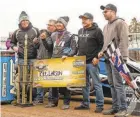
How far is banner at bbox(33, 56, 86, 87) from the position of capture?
25.8 ft

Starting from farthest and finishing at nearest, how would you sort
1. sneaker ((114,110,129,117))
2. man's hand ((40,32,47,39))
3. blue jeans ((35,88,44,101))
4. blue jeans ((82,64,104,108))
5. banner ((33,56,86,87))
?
1. blue jeans ((35,88,44,101))
2. man's hand ((40,32,47,39))
3. banner ((33,56,86,87))
4. blue jeans ((82,64,104,108))
5. sneaker ((114,110,129,117))

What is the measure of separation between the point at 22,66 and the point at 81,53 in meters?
1.60

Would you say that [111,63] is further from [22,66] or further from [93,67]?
[22,66]

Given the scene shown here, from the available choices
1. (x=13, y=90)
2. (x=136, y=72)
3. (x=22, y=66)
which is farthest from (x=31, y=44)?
(x=136, y=72)

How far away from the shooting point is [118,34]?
704 cm

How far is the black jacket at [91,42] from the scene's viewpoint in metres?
7.70

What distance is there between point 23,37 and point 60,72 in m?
1.46

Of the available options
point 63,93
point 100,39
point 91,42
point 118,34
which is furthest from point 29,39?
point 118,34

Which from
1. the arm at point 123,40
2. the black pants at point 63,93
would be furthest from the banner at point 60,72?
the arm at point 123,40

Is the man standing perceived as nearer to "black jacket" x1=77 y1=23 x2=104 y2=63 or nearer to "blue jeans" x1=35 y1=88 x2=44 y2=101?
"blue jeans" x1=35 y1=88 x2=44 y2=101

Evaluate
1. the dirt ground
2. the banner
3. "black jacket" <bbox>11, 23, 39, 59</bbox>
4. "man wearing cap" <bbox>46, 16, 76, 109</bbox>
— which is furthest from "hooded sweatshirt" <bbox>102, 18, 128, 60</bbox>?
"black jacket" <bbox>11, 23, 39, 59</bbox>

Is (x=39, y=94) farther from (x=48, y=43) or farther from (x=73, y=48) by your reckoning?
(x=73, y=48)

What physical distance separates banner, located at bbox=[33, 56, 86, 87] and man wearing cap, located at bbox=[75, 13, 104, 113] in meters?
0.15

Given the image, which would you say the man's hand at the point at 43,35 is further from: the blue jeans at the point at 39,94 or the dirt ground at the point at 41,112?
the dirt ground at the point at 41,112
